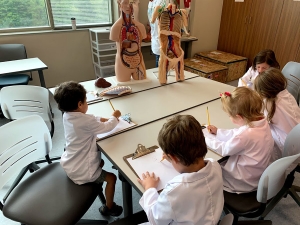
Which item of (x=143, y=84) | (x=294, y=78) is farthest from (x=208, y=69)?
(x=143, y=84)

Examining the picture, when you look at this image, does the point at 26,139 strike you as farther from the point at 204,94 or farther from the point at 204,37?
the point at 204,37

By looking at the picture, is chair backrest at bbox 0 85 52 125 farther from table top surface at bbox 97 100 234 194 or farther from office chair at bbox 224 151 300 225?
A: office chair at bbox 224 151 300 225

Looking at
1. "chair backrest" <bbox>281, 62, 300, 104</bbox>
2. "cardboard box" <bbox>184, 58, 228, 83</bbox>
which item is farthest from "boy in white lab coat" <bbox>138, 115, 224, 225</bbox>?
"cardboard box" <bbox>184, 58, 228, 83</bbox>

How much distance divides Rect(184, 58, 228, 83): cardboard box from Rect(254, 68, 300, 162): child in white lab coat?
2025 millimetres

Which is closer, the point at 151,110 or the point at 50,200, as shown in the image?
the point at 50,200

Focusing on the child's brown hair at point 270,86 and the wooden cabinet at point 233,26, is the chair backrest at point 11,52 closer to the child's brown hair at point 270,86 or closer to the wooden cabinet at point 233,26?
the child's brown hair at point 270,86

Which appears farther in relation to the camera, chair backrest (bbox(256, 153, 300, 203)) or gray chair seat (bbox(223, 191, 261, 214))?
gray chair seat (bbox(223, 191, 261, 214))

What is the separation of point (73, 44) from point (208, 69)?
2.09 metres

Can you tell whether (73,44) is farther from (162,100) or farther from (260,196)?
(260,196)

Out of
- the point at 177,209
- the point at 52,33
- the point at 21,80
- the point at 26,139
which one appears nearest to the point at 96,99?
the point at 26,139

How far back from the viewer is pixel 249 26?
3.85 meters

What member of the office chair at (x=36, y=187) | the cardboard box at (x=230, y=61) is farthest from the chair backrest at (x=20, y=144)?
the cardboard box at (x=230, y=61)

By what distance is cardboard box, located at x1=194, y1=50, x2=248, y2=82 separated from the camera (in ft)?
12.4

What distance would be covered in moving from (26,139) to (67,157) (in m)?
0.28
